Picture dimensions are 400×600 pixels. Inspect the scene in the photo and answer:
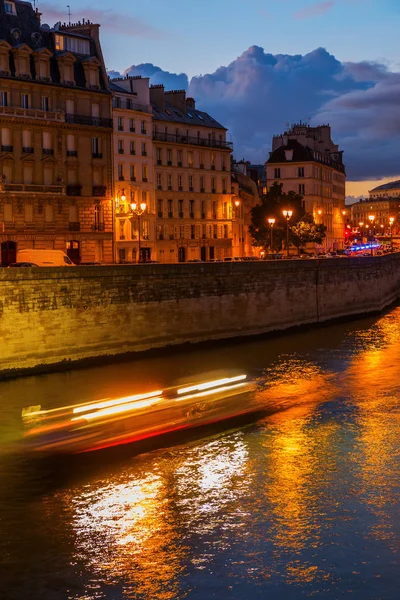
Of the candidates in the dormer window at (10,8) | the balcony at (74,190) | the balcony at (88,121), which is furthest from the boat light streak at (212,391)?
the dormer window at (10,8)

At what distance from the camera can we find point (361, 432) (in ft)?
84.2

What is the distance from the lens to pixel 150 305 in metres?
41.2

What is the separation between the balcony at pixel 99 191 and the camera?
62438 millimetres

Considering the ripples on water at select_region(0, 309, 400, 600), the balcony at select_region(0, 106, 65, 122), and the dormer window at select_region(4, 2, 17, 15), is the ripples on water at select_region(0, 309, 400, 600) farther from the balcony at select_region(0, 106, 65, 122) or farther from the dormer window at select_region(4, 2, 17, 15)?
the dormer window at select_region(4, 2, 17, 15)

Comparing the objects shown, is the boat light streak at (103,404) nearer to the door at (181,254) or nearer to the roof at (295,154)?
the door at (181,254)

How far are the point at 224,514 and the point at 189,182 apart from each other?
6148cm

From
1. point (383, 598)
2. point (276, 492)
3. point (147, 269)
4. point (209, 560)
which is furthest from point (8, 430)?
point (147, 269)

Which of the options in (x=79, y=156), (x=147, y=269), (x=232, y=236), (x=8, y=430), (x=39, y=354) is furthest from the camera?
(x=232, y=236)

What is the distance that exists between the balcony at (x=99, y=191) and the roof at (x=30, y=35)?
21.7 feet

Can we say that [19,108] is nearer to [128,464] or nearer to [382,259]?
[382,259]

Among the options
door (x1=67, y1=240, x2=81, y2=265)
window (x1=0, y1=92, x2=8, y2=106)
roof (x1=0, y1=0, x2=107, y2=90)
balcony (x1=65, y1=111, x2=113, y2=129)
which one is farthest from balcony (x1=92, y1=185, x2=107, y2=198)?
window (x1=0, y1=92, x2=8, y2=106)

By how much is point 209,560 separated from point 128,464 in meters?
6.19

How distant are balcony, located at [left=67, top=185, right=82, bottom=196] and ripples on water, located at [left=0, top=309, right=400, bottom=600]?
106ft

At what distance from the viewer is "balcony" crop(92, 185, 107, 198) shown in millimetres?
62438
